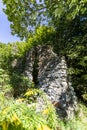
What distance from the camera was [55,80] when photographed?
470 inches

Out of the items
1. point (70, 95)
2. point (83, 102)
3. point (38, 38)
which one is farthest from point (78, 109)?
point (38, 38)

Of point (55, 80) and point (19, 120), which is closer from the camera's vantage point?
point (19, 120)

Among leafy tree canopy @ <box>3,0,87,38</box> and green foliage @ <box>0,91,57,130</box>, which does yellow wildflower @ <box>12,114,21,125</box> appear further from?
leafy tree canopy @ <box>3,0,87,38</box>

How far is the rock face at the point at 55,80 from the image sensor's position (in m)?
10.9

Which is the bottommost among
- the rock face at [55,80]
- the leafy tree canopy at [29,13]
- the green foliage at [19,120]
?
the green foliage at [19,120]

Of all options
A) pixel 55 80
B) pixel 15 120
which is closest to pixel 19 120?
pixel 15 120

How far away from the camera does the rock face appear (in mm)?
10859

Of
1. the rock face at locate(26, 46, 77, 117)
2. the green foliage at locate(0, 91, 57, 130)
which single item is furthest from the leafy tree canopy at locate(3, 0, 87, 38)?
the green foliage at locate(0, 91, 57, 130)

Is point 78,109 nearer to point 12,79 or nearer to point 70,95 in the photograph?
point 70,95

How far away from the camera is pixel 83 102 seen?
41.7ft

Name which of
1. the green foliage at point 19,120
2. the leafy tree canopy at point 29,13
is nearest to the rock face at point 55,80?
the leafy tree canopy at point 29,13

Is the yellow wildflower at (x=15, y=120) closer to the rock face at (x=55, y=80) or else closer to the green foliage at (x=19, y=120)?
the green foliage at (x=19, y=120)

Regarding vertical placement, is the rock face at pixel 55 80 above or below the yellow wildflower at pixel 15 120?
above

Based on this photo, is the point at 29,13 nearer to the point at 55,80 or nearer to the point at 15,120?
the point at 55,80
